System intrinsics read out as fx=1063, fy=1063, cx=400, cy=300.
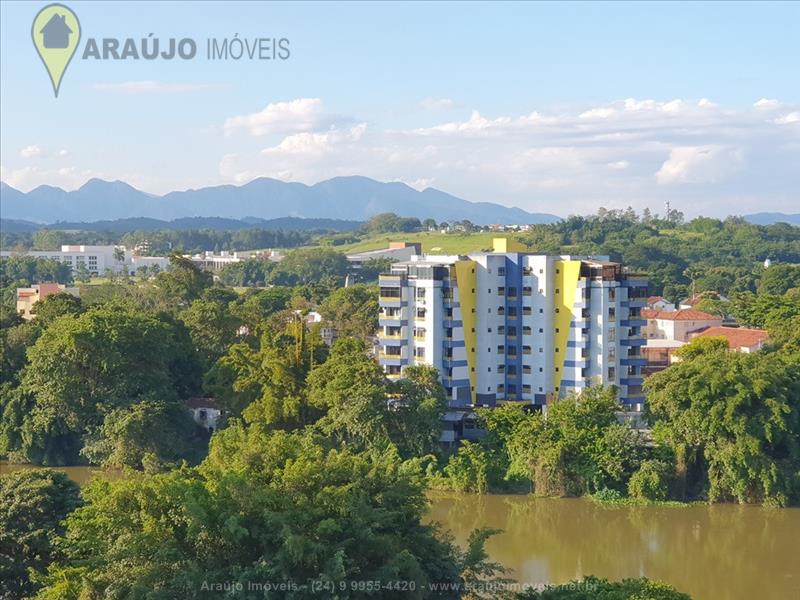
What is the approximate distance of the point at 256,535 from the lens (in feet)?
29.7

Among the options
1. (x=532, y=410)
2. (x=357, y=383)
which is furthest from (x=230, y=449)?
(x=532, y=410)

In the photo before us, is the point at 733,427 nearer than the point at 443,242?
Yes

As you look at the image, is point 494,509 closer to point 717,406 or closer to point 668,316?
point 717,406

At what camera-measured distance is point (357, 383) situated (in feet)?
59.9

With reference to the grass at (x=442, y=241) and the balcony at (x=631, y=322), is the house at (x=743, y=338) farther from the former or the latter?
the grass at (x=442, y=241)

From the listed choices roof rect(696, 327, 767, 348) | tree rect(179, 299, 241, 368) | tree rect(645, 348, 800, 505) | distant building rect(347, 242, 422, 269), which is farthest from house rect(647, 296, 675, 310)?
distant building rect(347, 242, 422, 269)

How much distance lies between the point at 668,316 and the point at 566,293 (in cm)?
1045

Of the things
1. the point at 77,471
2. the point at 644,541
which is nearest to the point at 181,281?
the point at 77,471

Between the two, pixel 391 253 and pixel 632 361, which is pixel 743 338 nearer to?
pixel 632 361

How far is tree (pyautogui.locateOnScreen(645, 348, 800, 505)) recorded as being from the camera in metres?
16.7

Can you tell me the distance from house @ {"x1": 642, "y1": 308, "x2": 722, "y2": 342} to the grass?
20.0 meters

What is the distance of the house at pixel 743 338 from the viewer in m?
25.3

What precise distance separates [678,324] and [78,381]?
56.3 ft

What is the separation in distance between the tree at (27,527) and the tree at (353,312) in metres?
16.6
